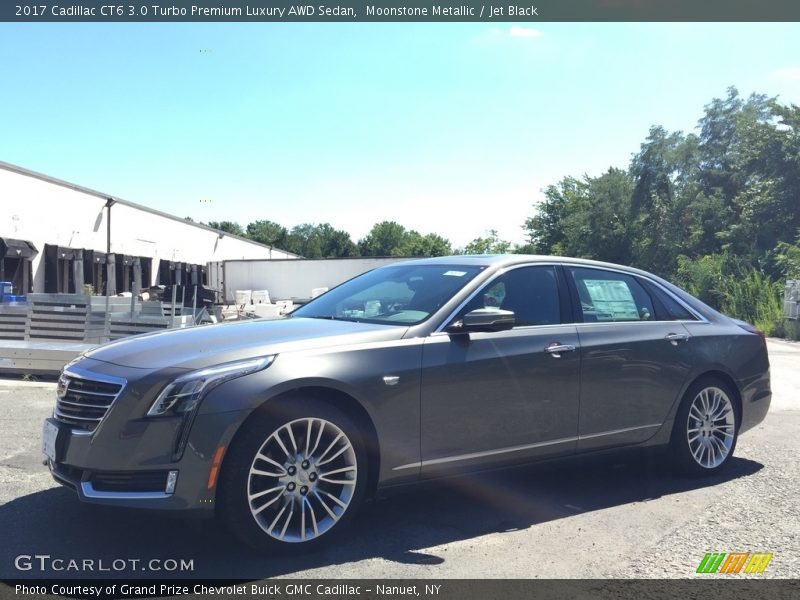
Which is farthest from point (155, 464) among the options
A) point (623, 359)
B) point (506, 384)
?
point (623, 359)

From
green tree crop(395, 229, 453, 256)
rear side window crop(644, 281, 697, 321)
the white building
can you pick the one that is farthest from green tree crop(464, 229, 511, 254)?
rear side window crop(644, 281, 697, 321)

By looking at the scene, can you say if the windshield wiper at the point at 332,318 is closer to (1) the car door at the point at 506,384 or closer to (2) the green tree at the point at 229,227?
(1) the car door at the point at 506,384

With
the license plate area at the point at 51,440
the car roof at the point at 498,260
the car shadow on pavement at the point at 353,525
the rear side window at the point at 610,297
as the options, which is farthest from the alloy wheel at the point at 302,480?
the rear side window at the point at 610,297

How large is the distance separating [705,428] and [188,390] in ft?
13.3

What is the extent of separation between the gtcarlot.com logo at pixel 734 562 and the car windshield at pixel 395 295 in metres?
2.07

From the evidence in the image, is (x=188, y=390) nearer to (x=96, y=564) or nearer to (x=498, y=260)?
(x=96, y=564)

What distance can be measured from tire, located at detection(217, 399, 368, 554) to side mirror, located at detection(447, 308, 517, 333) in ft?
3.06

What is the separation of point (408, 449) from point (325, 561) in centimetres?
76

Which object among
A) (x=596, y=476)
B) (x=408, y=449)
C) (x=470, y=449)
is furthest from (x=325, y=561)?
(x=596, y=476)

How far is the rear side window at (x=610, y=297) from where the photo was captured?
5.15 metres

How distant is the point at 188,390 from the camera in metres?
3.48

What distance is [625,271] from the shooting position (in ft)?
18.5

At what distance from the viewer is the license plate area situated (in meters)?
3.72

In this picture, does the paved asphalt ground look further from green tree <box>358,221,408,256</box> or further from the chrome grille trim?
green tree <box>358,221,408,256</box>
